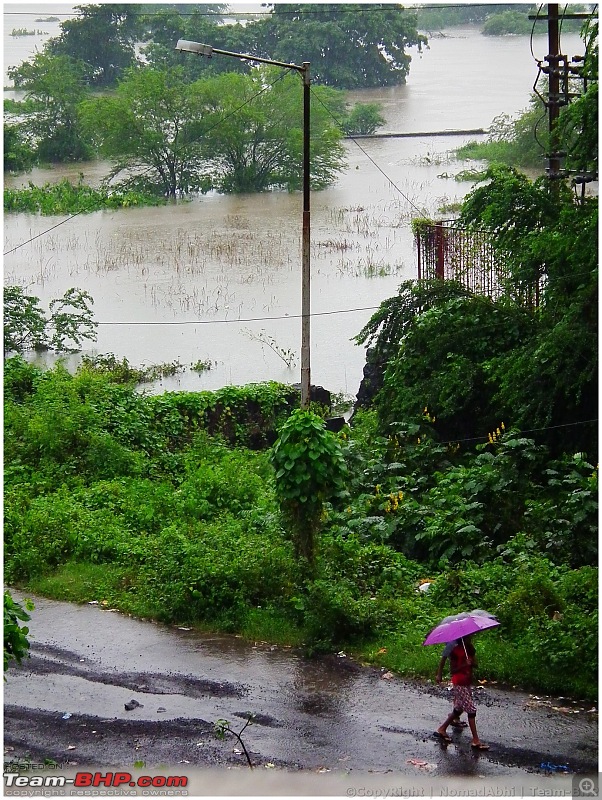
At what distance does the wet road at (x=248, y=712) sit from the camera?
5969 millimetres

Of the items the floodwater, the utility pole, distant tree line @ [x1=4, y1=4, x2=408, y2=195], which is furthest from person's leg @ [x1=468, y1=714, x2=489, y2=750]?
distant tree line @ [x1=4, y1=4, x2=408, y2=195]

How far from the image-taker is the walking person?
6078mm

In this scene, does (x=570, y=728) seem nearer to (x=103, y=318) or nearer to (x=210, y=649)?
(x=210, y=649)

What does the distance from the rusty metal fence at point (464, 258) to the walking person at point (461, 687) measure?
272 inches

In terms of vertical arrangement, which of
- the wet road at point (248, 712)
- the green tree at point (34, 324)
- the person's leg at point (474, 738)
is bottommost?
the wet road at point (248, 712)

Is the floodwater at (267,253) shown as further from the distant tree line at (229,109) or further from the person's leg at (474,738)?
the person's leg at (474,738)

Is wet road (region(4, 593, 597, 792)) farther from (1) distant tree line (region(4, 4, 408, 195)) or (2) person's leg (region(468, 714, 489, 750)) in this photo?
(1) distant tree line (region(4, 4, 408, 195))

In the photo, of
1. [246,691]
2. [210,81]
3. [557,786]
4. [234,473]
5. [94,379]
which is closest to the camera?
[557,786]

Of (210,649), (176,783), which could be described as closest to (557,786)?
(176,783)

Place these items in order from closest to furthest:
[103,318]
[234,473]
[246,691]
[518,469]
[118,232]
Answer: [246,691], [518,469], [234,473], [103,318], [118,232]

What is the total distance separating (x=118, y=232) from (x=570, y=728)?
778 inches

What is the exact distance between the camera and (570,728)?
20.6ft

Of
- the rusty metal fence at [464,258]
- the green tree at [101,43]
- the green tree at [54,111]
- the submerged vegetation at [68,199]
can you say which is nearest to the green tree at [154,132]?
the submerged vegetation at [68,199]

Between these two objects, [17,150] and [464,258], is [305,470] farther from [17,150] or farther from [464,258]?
[17,150]
